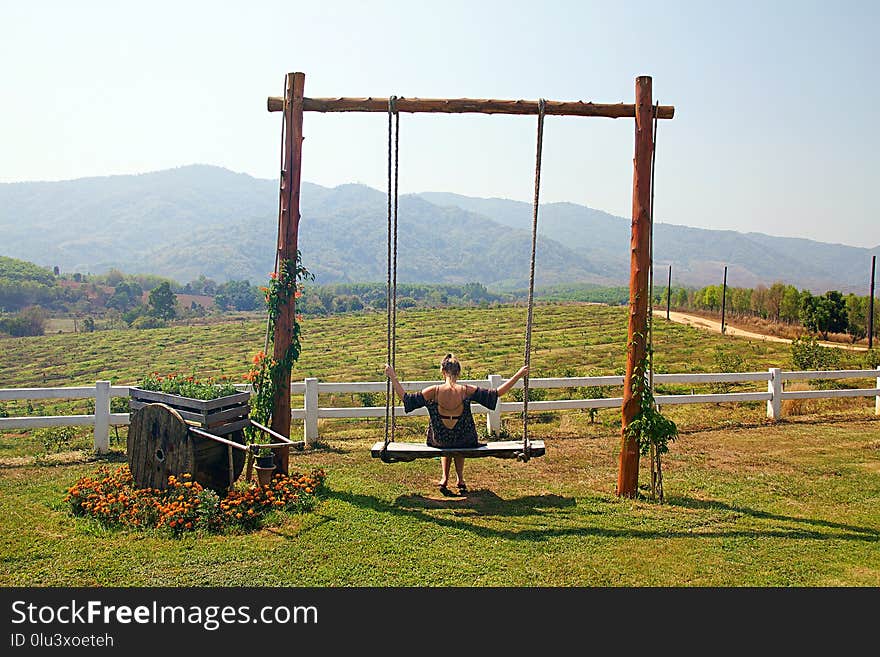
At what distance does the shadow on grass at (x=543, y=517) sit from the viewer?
631 cm

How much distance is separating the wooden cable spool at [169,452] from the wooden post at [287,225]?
2.12 ft

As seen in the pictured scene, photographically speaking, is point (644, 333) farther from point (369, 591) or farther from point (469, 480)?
point (369, 591)

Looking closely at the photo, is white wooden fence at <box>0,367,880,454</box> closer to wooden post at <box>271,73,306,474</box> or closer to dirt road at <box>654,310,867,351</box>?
wooden post at <box>271,73,306,474</box>

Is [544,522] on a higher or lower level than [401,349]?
higher

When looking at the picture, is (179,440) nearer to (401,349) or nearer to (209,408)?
(209,408)

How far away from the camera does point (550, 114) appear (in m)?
7.67

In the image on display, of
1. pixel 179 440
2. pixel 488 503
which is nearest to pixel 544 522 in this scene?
pixel 488 503

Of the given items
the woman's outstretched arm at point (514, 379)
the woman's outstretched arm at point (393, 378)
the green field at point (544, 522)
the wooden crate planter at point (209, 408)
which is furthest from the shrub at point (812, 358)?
the wooden crate planter at point (209, 408)

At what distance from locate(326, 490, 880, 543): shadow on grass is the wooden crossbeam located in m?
4.01

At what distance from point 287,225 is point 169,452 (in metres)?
2.56

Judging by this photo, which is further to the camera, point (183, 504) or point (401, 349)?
point (401, 349)

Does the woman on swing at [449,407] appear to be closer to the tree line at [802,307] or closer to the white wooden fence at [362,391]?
the white wooden fence at [362,391]

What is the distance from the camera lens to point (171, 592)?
16.1ft

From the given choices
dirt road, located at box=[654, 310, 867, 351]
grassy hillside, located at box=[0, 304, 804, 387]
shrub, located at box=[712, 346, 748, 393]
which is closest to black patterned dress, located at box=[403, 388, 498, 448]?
shrub, located at box=[712, 346, 748, 393]
